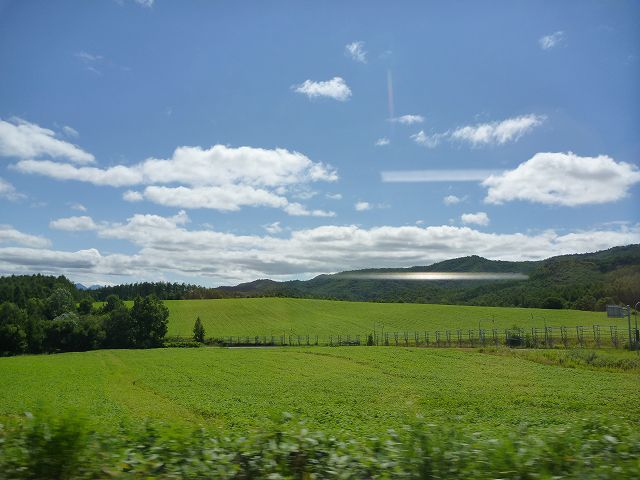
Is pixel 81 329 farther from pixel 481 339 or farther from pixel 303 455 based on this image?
pixel 303 455

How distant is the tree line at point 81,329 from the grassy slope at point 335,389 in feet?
87.4

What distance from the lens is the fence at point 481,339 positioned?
201 ft

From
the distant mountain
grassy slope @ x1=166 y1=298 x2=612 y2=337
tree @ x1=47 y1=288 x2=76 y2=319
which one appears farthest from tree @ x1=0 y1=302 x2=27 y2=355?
the distant mountain

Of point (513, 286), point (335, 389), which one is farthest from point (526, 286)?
point (335, 389)

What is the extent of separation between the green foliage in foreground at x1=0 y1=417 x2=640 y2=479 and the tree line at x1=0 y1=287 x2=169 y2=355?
8756 cm

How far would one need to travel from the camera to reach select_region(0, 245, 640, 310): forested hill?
64.6 meters

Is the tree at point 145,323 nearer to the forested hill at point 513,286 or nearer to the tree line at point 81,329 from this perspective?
the tree line at point 81,329

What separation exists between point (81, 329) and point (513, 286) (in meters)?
98.1

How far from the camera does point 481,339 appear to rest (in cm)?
6844

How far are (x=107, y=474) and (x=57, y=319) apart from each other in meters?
93.5

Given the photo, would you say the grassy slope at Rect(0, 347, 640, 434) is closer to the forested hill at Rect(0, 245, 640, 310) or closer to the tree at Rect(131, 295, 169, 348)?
the forested hill at Rect(0, 245, 640, 310)

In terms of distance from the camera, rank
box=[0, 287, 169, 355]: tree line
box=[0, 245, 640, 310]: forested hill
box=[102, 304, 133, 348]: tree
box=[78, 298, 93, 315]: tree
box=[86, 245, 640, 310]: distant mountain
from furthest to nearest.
A: box=[78, 298, 93, 315]: tree, box=[102, 304, 133, 348]: tree, box=[0, 287, 169, 355]: tree line, box=[0, 245, 640, 310]: forested hill, box=[86, 245, 640, 310]: distant mountain

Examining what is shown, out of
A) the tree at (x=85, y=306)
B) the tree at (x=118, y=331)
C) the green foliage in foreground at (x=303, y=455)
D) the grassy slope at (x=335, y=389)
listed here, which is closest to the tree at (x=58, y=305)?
the tree at (x=85, y=306)

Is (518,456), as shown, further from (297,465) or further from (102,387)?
(102,387)
